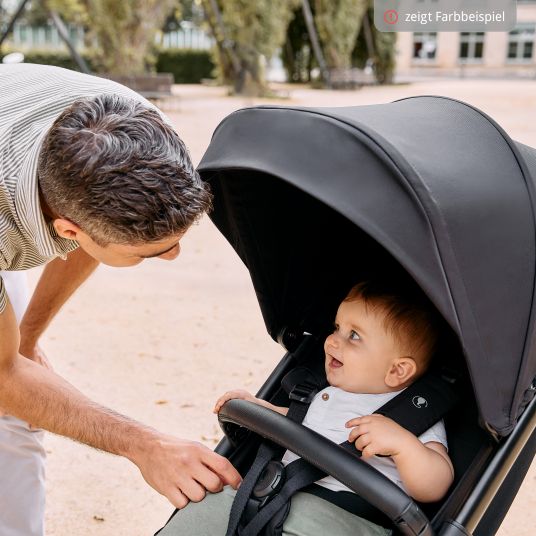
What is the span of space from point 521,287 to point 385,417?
45 cm

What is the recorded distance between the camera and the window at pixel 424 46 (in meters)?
41.7

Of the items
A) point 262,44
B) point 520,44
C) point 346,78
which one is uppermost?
point 262,44

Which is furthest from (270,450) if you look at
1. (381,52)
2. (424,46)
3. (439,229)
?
(424,46)

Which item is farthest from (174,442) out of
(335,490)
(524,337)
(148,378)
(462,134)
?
(148,378)

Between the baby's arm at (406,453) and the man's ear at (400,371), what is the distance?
164 mm

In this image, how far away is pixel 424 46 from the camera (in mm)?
41812

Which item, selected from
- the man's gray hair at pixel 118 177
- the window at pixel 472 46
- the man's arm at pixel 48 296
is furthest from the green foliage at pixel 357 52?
the man's gray hair at pixel 118 177

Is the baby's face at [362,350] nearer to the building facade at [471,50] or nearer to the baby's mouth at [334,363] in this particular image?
the baby's mouth at [334,363]

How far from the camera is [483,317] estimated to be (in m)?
1.67

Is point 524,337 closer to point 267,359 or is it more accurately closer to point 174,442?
point 174,442

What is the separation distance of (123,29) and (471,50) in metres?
28.6

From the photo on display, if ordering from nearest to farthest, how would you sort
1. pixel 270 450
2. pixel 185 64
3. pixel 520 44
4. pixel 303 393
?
pixel 270 450, pixel 303 393, pixel 185 64, pixel 520 44

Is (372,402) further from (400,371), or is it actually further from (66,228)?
(66,228)

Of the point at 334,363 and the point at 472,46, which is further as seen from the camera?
the point at 472,46
